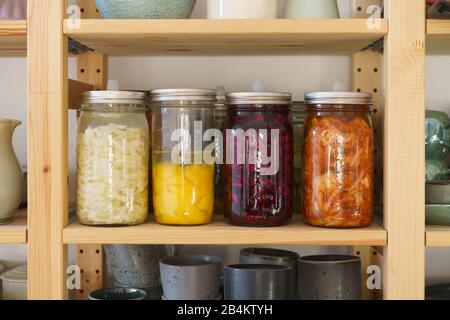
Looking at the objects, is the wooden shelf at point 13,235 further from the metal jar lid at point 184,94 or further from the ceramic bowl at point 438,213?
the ceramic bowl at point 438,213

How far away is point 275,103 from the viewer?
121 cm

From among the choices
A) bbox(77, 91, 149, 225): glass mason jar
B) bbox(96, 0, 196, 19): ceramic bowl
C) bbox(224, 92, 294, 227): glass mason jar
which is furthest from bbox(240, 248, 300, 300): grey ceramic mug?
bbox(96, 0, 196, 19): ceramic bowl

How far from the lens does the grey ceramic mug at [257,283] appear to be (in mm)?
1243

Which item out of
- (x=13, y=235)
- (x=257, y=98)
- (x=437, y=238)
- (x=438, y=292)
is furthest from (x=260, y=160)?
(x=438, y=292)

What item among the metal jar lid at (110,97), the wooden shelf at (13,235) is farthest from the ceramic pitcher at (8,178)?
the metal jar lid at (110,97)

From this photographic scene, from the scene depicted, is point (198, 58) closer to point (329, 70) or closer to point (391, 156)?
point (329, 70)

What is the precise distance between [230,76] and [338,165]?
0.46m

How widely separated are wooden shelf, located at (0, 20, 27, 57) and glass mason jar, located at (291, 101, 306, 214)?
1.75 feet

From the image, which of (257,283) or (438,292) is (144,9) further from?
(438,292)

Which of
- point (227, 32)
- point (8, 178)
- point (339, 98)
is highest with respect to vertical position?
point (227, 32)

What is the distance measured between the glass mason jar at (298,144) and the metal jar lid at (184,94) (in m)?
0.21

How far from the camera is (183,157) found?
1.21 meters

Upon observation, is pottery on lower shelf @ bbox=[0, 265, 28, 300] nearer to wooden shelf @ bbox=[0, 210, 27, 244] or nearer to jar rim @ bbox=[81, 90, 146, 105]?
wooden shelf @ bbox=[0, 210, 27, 244]
